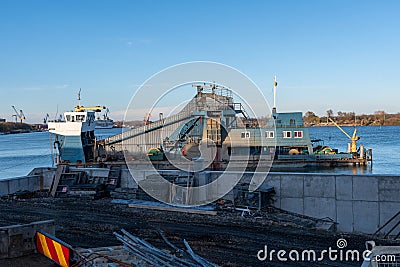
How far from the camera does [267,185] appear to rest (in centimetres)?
1503

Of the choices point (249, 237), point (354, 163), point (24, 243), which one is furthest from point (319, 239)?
point (354, 163)

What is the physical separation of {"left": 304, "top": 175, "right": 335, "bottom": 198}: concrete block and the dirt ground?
1369mm

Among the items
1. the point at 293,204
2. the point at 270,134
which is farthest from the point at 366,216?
the point at 270,134

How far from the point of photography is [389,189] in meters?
12.9

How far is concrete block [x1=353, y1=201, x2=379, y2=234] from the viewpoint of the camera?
515 inches

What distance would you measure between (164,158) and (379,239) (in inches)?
1337

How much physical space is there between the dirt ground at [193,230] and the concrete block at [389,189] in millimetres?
1645

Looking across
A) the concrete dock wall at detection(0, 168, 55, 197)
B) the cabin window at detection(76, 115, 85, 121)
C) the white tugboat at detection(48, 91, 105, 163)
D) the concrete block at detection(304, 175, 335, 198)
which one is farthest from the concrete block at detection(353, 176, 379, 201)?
the cabin window at detection(76, 115, 85, 121)

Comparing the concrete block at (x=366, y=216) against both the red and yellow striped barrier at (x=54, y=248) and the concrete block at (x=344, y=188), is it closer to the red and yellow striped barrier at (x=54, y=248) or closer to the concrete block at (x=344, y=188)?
the concrete block at (x=344, y=188)

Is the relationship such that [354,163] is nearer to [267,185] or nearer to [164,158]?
[164,158]

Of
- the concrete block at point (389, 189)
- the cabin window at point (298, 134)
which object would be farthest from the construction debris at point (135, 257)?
the cabin window at point (298, 134)

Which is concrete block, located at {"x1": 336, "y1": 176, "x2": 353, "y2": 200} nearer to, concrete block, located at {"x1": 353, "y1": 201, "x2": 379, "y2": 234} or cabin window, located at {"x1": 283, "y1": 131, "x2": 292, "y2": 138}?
concrete block, located at {"x1": 353, "y1": 201, "x2": 379, "y2": 234}

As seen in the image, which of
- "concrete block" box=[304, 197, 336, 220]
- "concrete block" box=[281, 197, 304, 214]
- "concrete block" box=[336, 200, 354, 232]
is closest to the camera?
"concrete block" box=[336, 200, 354, 232]

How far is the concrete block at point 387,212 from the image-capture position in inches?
507
